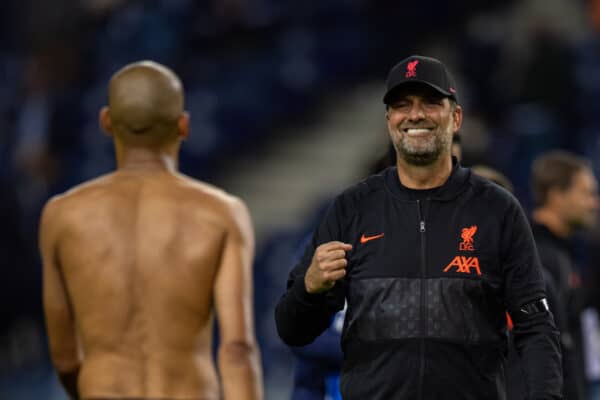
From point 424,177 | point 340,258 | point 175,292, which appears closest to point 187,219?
point 175,292

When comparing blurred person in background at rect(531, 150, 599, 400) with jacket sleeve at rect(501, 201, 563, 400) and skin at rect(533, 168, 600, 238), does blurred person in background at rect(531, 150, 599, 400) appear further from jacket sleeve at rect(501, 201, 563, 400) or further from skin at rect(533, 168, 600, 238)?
jacket sleeve at rect(501, 201, 563, 400)

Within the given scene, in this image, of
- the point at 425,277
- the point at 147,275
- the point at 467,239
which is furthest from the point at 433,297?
the point at 147,275

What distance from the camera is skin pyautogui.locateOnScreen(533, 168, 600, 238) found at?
6.89 metres

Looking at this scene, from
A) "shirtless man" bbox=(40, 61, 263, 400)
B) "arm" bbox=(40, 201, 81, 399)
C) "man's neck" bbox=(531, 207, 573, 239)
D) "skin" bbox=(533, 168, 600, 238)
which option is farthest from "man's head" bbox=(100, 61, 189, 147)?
"skin" bbox=(533, 168, 600, 238)

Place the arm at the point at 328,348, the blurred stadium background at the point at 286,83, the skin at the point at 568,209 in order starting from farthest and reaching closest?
the blurred stadium background at the point at 286,83 → the skin at the point at 568,209 → the arm at the point at 328,348

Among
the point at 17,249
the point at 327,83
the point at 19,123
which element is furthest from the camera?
the point at 327,83

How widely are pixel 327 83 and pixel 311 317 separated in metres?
9.05

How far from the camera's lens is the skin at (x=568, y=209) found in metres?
6.89

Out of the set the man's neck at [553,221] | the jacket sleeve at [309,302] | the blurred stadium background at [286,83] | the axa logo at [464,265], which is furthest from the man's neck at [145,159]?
the blurred stadium background at [286,83]

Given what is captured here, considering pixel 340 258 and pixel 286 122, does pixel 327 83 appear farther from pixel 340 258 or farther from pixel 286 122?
pixel 340 258

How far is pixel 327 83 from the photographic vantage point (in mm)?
13148

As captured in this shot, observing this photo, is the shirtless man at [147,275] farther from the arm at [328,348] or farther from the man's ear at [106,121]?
the arm at [328,348]

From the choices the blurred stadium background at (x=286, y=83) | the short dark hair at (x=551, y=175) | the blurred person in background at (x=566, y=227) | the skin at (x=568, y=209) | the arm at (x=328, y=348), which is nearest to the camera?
the arm at (x=328, y=348)

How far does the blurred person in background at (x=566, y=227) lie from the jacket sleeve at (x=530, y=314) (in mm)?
1545
